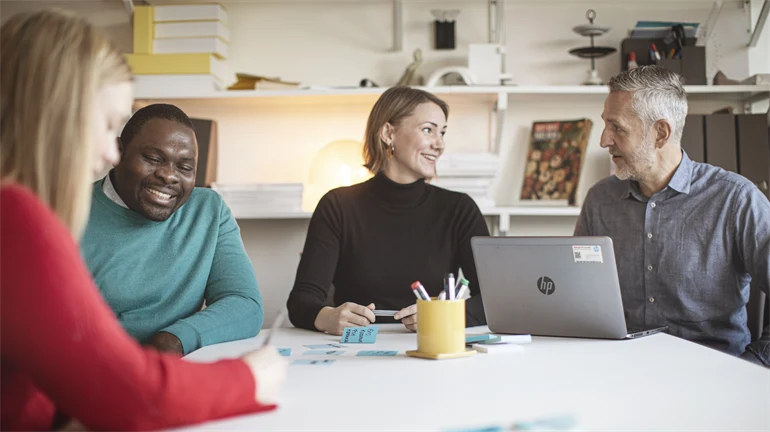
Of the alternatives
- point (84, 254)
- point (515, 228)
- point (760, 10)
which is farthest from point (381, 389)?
point (760, 10)

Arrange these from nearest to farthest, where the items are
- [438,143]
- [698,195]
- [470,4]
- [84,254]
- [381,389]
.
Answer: [381,389], [84,254], [698,195], [438,143], [470,4]

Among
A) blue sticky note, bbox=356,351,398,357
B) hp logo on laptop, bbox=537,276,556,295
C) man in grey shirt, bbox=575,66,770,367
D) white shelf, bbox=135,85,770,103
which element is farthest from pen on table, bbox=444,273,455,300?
white shelf, bbox=135,85,770,103

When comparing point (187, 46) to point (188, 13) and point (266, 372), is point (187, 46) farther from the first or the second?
point (266, 372)

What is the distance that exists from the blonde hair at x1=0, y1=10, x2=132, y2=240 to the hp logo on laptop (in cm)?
95

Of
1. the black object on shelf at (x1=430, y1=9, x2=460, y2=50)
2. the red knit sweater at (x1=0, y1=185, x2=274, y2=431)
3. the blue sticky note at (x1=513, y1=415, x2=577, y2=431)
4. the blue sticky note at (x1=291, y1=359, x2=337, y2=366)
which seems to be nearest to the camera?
the red knit sweater at (x1=0, y1=185, x2=274, y2=431)

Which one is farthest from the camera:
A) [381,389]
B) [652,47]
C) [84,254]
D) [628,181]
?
[652,47]

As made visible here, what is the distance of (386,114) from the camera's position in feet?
7.51

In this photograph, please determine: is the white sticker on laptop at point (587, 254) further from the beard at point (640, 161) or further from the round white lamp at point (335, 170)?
the round white lamp at point (335, 170)

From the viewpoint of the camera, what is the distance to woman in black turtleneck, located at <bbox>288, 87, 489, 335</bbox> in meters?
2.08

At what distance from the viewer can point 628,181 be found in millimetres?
2084

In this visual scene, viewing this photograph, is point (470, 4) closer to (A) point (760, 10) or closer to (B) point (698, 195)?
(A) point (760, 10)

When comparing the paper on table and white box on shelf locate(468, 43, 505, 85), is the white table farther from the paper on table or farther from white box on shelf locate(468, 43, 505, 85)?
white box on shelf locate(468, 43, 505, 85)

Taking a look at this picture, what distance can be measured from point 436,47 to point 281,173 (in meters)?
0.80

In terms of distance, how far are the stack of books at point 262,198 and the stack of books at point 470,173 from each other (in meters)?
0.52
